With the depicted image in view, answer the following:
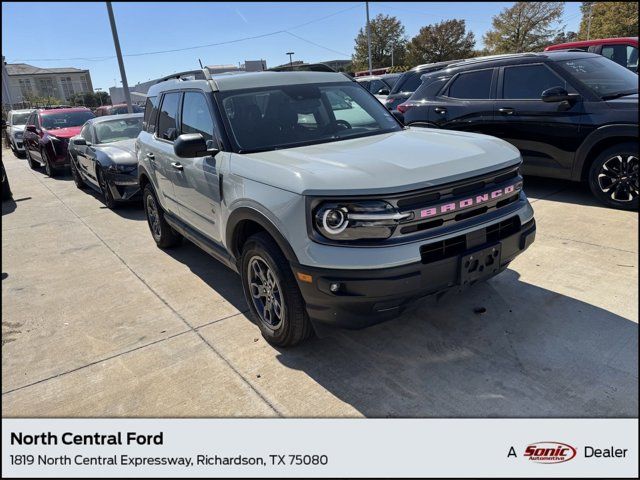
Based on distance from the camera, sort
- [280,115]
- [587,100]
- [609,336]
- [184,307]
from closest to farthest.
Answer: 1. [609,336]
2. [280,115]
3. [184,307]
4. [587,100]

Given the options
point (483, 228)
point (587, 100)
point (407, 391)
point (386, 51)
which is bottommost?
point (407, 391)

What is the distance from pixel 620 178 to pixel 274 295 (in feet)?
14.1

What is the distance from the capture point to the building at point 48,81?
7573cm

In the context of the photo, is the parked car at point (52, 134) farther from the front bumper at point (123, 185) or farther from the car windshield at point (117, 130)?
the front bumper at point (123, 185)

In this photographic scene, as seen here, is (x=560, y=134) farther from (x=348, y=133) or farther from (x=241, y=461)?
(x=241, y=461)

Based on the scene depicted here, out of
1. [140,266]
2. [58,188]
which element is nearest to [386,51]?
[58,188]

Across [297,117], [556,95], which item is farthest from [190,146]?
[556,95]

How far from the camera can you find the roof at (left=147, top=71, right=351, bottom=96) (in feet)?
12.4

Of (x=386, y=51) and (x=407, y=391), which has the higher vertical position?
(x=386, y=51)

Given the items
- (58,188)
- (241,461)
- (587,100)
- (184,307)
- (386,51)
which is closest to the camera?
(241,461)

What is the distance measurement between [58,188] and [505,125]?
9.45 metres

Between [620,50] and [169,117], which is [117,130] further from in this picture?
[620,50]

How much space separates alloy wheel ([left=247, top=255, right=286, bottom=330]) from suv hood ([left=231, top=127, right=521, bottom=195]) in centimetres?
61

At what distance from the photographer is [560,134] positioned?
5.79 metres
